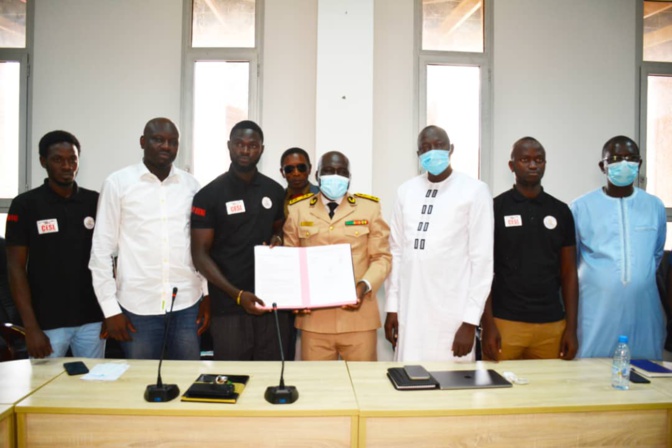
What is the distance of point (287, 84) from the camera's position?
4043 millimetres

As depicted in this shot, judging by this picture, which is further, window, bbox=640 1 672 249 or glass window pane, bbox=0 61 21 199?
window, bbox=640 1 672 249

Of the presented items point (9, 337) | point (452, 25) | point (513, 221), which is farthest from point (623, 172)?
point (9, 337)

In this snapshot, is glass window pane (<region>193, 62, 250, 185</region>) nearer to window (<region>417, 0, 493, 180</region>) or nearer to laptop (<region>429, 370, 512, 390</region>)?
window (<region>417, 0, 493, 180</region>)

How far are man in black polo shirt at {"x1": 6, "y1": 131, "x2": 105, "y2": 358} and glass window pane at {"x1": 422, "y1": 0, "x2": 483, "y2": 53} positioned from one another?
11.1 feet

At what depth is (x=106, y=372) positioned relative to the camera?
5.79ft

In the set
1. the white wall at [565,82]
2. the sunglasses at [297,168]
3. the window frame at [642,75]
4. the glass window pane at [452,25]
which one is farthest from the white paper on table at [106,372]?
the window frame at [642,75]

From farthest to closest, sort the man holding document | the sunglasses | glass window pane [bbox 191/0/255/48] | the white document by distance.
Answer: glass window pane [bbox 191/0/255/48]
the sunglasses
the man holding document
the white document

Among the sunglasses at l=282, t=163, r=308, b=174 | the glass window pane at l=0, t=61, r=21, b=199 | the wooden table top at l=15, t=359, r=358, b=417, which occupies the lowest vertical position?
the wooden table top at l=15, t=359, r=358, b=417

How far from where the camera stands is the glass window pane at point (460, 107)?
4.23 meters

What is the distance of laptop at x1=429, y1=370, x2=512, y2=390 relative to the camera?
1657mm

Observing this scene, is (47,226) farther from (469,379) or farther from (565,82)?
(565,82)

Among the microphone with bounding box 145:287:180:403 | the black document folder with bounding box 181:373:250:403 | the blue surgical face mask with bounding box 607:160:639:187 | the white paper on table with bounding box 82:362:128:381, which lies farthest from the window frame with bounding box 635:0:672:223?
the white paper on table with bounding box 82:362:128:381

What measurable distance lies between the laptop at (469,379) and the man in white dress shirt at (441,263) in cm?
37

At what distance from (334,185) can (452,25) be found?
2.89 m
